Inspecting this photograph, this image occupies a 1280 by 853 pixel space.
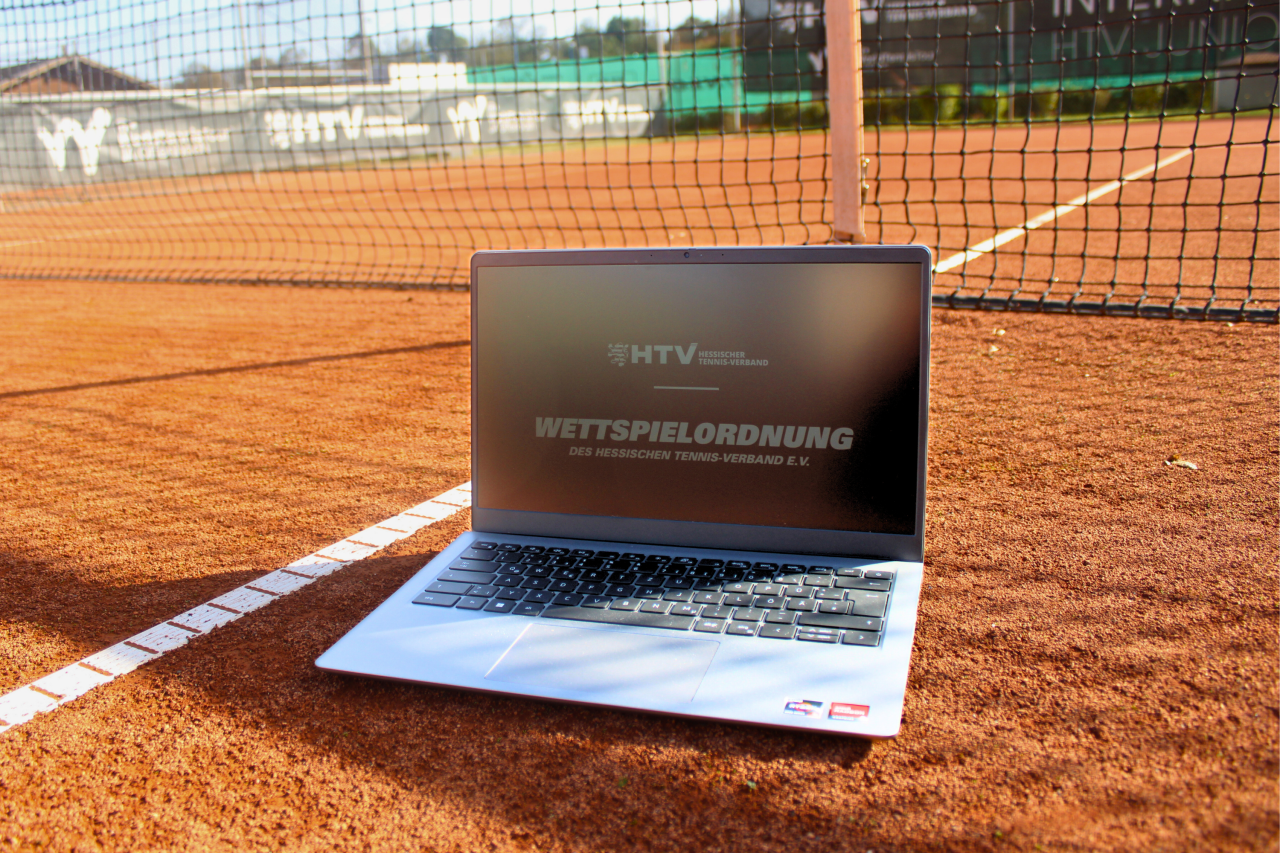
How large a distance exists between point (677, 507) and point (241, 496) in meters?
1.31

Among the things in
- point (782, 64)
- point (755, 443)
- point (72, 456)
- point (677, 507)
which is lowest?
point (72, 456)

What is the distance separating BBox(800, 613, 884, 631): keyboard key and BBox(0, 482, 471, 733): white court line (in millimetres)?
991

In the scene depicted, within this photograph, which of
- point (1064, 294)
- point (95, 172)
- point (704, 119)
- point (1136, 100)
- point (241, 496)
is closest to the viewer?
point (241, 496)

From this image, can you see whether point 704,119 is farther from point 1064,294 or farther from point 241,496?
point 241,496

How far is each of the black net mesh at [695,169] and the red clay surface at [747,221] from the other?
0.06 metres

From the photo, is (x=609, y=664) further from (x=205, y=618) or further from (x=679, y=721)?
(x=205, y=618)

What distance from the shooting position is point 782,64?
2316 cm

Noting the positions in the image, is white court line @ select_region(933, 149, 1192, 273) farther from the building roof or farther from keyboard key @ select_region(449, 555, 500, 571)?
the building roof

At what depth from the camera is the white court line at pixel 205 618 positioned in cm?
144

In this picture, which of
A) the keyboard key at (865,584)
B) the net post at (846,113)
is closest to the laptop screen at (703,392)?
the keyboard key at (865,584)

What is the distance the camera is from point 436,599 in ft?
4.88

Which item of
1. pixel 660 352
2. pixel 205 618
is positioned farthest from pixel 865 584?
pixel 205 618

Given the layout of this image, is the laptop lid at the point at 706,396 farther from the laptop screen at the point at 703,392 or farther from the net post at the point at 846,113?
the net post at the point at 846,113

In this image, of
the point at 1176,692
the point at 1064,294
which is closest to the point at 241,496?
the point at 1176,692
